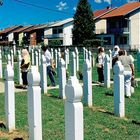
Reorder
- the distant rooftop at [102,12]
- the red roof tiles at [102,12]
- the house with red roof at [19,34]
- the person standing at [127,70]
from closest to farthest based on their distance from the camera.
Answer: the person standing at [127,70] < the distant rooftop at [102,12] < the red roof tiles at [102,12] < the house with red roof at [19,34]

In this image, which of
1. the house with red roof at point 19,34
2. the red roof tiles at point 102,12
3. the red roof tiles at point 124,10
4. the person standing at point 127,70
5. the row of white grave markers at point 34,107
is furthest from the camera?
the house with red roof at point 19,34

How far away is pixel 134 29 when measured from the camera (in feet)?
243

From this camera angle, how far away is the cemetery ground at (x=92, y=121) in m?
8.29

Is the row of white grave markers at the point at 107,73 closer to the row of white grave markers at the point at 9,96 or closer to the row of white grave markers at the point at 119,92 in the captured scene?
the row of white grave markers at the point at 119,92

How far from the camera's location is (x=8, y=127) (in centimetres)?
852

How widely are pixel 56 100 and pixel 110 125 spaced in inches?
163

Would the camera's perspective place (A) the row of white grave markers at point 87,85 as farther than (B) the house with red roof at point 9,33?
No

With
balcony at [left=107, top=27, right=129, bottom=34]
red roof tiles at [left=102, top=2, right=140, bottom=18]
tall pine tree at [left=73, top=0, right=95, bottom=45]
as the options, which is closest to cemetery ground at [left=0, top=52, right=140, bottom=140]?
balcony at [left=107, top=27, right=129, bottom=34]

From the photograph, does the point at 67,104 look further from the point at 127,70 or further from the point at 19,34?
the point at 19,34

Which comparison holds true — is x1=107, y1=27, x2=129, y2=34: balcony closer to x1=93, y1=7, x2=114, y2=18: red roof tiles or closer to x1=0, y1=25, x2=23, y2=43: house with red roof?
x1=93, y1=7, x2=114, y2=18: red roof tiles

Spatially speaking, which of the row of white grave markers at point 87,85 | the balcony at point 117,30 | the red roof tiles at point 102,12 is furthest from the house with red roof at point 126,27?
the row of white grave markers at point 87,85

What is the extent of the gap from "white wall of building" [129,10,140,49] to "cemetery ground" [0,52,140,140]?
198 ft

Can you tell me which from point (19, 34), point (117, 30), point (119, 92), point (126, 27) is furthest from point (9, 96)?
point (19, 34)

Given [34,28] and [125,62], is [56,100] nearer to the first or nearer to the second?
[125,62]
